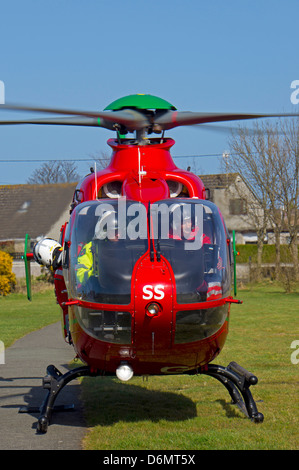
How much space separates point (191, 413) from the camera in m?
8.35

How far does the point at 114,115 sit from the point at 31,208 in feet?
136

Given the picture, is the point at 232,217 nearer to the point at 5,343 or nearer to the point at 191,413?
the point at 5,343

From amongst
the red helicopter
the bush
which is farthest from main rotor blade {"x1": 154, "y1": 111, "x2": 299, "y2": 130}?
the bush

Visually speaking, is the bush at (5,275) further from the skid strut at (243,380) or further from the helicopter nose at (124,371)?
the helicopter nose at (124,371)

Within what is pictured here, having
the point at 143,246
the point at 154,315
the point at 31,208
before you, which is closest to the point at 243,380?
the point at 154,315

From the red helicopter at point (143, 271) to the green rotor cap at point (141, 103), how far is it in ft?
0.05

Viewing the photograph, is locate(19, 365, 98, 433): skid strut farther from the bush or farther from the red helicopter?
the bush

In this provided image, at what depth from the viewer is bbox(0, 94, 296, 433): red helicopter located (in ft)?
20.8

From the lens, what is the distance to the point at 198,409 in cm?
859

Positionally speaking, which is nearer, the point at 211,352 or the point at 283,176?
the point at 211,352

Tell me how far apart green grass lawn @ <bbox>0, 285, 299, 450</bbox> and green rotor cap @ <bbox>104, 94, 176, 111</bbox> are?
144 inches

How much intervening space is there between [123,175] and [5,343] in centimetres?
900

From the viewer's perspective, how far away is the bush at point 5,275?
107 ft

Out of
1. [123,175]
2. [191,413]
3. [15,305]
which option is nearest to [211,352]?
[191,413]
